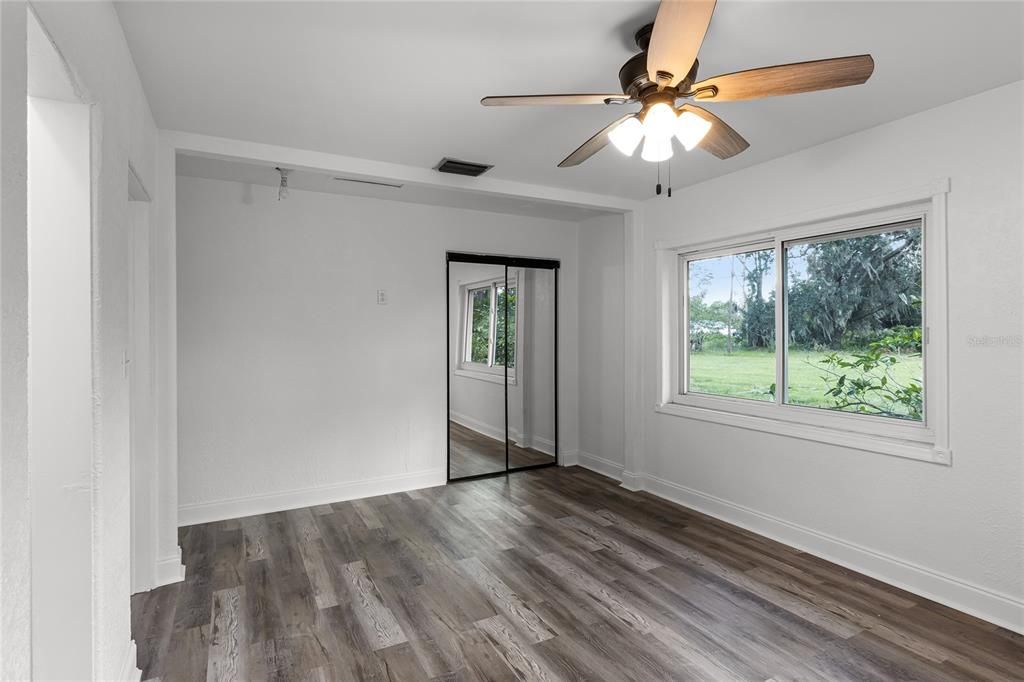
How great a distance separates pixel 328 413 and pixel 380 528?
109 cm

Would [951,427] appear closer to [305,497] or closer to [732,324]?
[732,324]

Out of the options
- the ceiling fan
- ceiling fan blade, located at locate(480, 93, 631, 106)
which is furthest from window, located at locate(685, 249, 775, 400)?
ceiling fan blade, located at locate(480, 93, 631, 106)

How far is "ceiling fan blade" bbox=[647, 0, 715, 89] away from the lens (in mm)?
1451

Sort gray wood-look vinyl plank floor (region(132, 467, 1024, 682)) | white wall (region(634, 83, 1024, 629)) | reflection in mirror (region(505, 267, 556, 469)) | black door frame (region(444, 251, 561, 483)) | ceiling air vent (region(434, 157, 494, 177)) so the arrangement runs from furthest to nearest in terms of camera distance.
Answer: reflection in mirror (region(505, 267, 556, 469)), black door frame (region(444, 251, 561, 483)), ceiling air vent (region(434, 157, 494, 177)), white wall (region(634, 83, 1024, 629)), gray wood-look vinyl plank floor (region(132, 467, 1024, 682))

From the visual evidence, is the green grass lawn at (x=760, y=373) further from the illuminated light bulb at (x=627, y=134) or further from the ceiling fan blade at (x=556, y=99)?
the ceiling fan blade at (x=556, y=99)

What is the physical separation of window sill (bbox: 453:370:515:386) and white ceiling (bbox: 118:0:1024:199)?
2204 mm

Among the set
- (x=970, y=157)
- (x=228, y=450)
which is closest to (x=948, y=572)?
(x=970, y=157)

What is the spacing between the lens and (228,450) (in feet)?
12.7

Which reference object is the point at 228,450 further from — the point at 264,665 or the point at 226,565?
the point at 264,665

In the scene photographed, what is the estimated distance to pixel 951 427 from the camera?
2.64 m

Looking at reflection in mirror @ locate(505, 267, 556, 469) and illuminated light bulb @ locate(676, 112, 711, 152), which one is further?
reflection in mirror @ locate(505, 267, 556, 469)

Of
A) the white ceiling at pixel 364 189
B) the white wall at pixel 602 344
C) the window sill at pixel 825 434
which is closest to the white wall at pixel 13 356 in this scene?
the white ceiling at pixel 364 189

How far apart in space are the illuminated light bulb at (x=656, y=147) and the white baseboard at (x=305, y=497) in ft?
11.1

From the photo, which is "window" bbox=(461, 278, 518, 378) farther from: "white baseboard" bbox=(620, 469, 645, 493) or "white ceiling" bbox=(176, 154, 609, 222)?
"white baseboard" bbox=(620, 469, 645, 493)
